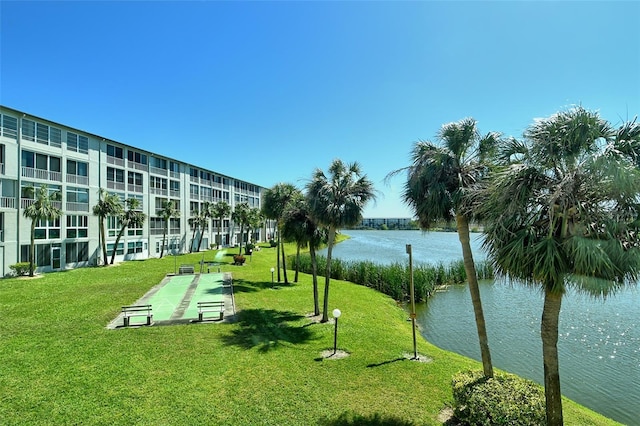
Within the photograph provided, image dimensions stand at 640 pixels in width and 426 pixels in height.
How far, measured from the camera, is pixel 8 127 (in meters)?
24.2

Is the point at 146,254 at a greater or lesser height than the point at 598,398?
greater

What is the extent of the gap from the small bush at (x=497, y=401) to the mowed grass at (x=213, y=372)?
90cm

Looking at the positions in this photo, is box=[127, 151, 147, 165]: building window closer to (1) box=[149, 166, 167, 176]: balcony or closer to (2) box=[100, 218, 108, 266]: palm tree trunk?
(1) box=[149, 166, 167, 176]: balcony

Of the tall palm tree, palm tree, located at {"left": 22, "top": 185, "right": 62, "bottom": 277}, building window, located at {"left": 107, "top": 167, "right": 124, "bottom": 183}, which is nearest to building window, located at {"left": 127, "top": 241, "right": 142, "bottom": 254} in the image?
building window, located at {"left": 107, "top": 167, "right": 124, "bottom": 183}

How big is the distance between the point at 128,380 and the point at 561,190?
35.9ft

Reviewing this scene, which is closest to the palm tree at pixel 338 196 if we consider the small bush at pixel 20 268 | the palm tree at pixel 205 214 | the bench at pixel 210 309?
the bench at pixel 210 309

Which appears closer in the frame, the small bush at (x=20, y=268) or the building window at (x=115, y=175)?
the small bush at (x=20, y=268)

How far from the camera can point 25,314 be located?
47.3ft

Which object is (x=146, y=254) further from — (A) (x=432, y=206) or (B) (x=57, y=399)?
(A) (x=432, y=206)

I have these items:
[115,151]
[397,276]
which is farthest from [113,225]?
[397,276]

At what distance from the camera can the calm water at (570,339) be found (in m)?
11.5

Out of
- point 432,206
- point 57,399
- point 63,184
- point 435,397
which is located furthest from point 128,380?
point 63,184

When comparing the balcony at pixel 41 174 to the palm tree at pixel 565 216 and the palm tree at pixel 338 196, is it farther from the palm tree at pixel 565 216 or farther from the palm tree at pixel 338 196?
the palm tree at pixel 565 216

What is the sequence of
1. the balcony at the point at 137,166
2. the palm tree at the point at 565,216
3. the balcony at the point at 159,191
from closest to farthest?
1. the palm tree at the point at 565,216
2. the balcony at the point at 137,166
3. the balcony at the point at 159,191
